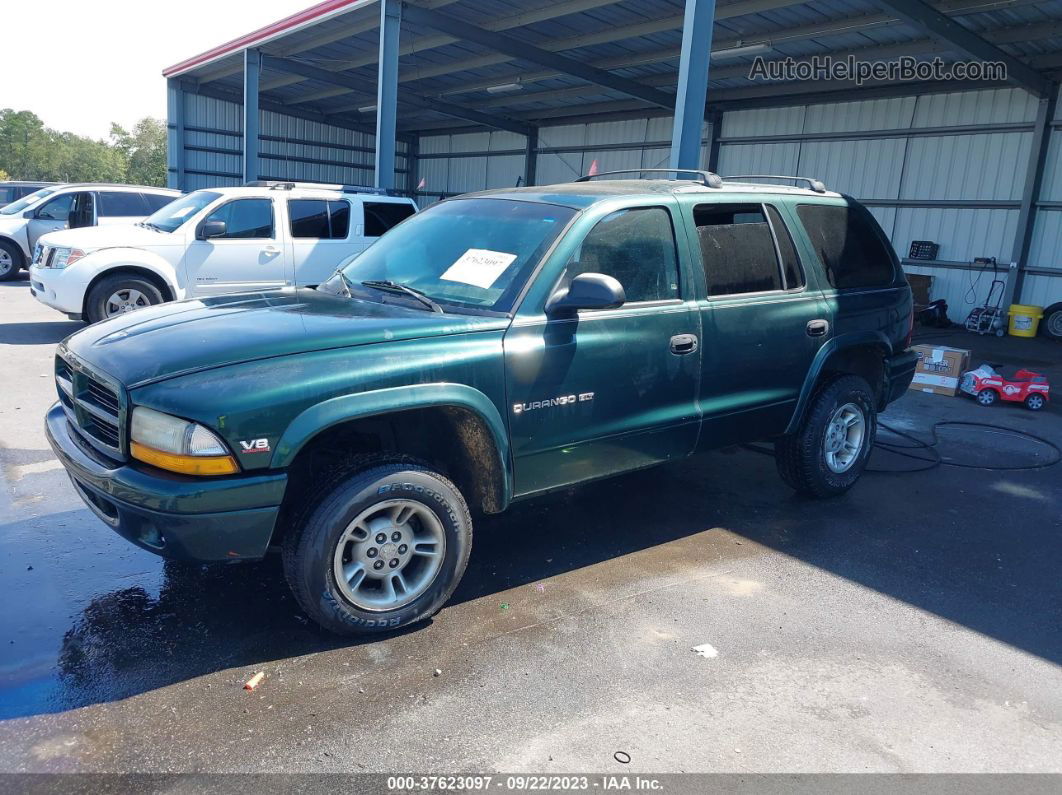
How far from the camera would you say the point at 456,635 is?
347 cm

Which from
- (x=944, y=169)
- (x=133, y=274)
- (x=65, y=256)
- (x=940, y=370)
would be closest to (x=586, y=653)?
(x=940, y=370)

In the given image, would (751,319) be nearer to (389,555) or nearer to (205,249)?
(389,555)

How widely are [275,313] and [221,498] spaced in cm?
102

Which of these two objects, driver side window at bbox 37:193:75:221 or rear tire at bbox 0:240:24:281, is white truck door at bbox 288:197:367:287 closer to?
driver side window at bbox 37:193:75:221

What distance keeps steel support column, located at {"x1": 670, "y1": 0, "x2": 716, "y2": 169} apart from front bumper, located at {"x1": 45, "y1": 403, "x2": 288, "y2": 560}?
22.4ft

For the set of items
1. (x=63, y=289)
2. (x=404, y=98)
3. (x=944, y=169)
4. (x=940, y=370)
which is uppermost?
(x=404, y=98)

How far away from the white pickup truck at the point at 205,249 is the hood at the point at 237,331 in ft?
17.6

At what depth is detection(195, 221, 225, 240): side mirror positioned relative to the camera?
30.2 ft

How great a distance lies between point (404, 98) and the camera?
23281 mm

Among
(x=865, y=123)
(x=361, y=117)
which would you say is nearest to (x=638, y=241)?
(x=865, y=123)

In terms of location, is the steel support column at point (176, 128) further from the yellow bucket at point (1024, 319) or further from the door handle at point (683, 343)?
the door handle at point (683, 343)

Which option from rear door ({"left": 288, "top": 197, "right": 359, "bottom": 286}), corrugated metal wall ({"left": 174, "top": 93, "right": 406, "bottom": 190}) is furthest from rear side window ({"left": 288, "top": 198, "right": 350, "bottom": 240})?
corrugated metal wall ({"left": 174, "top": 93, "right": 406, "bottom": 190})

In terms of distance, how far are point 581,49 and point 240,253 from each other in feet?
32.6

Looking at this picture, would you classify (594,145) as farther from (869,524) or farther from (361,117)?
(869,524)
